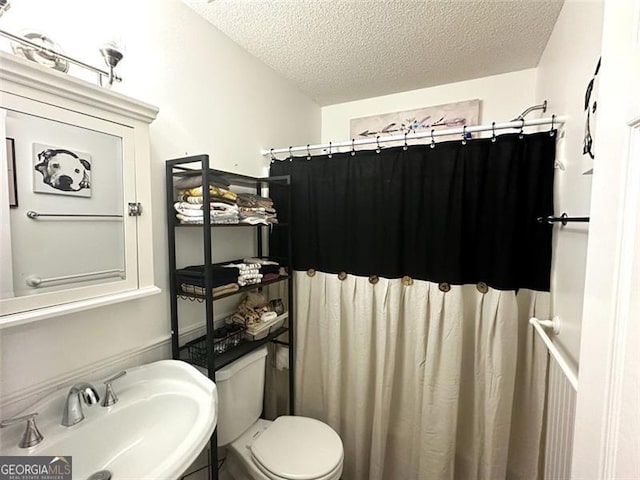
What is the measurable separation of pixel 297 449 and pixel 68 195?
4.68ft

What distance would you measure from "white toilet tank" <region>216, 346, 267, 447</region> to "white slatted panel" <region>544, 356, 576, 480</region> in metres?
1.32

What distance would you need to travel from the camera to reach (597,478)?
530 mm

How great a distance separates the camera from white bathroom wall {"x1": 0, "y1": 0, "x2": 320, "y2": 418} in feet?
2.85

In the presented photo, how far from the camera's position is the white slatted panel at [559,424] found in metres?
0.97

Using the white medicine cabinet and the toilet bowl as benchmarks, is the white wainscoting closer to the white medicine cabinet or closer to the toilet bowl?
the white medicine cabinet

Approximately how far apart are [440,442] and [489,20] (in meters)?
2.10

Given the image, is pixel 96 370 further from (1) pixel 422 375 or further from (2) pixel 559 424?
(2) pixel 559 424

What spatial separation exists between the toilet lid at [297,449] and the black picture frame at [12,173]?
1.36 meters

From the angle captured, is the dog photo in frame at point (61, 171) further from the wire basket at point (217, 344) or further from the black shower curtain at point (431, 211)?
the black shower curtain at point (431, 211)

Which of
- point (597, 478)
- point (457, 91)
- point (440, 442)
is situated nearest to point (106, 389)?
point (597, 478)

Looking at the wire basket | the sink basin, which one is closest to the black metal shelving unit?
the wire basket

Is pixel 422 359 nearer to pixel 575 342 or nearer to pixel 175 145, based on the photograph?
pixel 575 342

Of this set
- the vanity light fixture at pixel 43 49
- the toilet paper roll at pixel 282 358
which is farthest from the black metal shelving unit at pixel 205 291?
the vanity light fixture at pixel 43 49

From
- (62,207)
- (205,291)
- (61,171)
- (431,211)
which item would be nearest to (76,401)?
(205,291)
